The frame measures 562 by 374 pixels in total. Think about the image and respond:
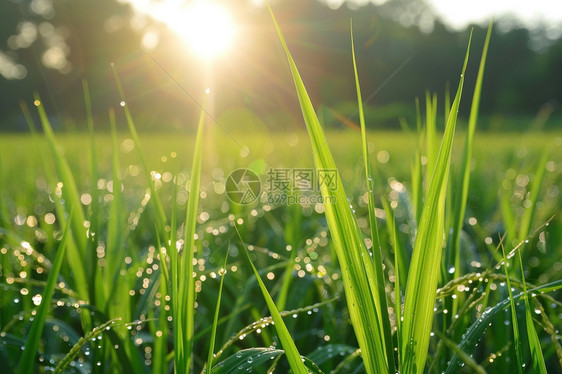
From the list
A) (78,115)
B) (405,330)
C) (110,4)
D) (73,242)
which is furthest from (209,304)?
(110,4)

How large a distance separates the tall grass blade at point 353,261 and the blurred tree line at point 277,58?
646 inches

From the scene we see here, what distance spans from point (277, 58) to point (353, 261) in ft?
68.9

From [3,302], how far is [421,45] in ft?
84.8

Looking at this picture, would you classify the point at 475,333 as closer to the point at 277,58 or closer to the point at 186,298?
the point at 186,298

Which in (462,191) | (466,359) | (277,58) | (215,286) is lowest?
(215,286)

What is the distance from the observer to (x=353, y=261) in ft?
1.63

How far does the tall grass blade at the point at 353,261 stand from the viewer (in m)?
0.49

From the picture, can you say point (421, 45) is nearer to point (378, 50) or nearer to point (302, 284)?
point (378, 50)

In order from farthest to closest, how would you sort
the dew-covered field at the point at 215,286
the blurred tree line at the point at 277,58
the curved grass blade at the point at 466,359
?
the blurred tree line at the point at 277,58 < the dew-covered field at the point at 215,286 < the curved grass blade at the point at 466,359

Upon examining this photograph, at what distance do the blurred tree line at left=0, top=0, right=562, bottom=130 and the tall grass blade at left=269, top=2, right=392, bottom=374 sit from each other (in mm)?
16407

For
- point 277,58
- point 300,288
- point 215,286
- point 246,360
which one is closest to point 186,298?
point 246,360

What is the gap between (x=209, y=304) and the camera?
0.94 metres

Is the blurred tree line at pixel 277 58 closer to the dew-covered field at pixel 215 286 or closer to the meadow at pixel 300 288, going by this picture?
the dew-covered field at pixel 215 286

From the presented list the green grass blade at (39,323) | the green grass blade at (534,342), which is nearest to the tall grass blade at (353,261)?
the green grass blade at (534,342)
